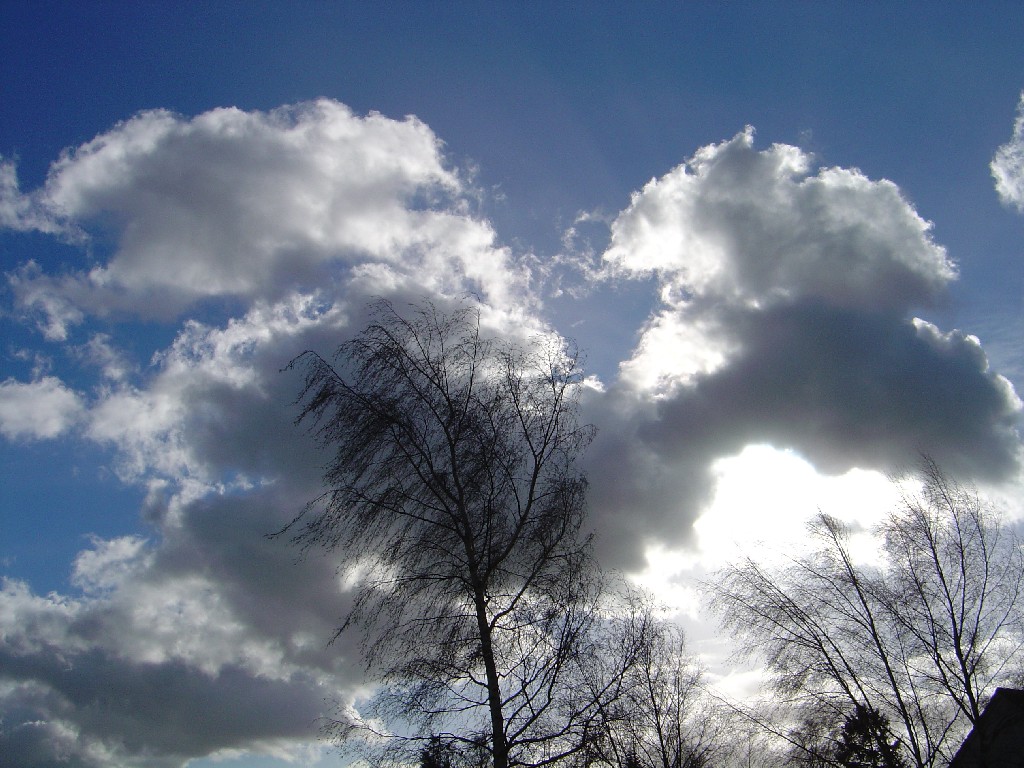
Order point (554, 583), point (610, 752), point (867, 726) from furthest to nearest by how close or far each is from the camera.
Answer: point (867, 726), point (610, 752), point (554, 583)

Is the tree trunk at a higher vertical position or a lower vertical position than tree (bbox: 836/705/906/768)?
higher

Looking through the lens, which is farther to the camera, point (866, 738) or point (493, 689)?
point (866, 738)

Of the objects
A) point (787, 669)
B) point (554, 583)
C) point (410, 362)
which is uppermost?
point (410, 362)

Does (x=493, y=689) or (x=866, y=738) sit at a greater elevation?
(x=493, y=689)

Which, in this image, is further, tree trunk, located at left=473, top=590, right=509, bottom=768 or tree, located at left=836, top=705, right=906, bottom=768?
tree, located at left=836, top=705, right=906, bottom=768

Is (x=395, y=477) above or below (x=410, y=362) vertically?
below

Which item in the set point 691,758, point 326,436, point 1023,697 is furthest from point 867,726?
point 326,436

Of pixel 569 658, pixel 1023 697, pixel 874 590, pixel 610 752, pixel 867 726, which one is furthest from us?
pixel 1023 697

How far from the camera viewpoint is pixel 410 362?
10094 mm

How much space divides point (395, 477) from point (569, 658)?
3.53m

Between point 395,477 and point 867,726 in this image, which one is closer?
point 395,477

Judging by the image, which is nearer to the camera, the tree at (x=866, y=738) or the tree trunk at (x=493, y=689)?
the tree trunk at (x=493, y=689)

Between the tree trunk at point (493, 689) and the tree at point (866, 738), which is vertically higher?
the tree trunk at point (493, 689)

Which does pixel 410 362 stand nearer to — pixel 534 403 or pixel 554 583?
pixel 534 403
